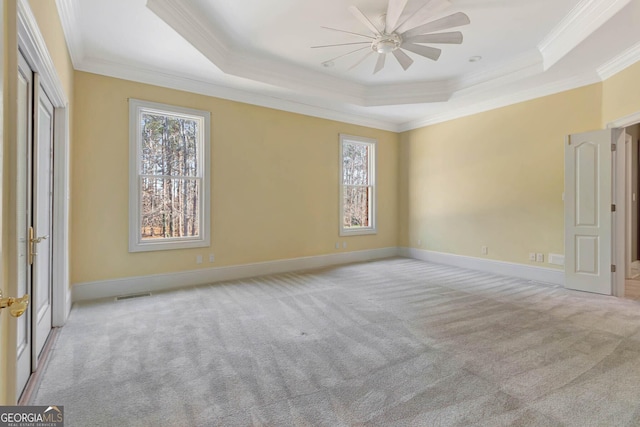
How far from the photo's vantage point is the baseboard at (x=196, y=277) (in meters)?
3.94

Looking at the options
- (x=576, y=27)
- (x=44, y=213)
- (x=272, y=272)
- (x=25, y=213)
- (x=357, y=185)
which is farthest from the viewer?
(x=357, y=185)

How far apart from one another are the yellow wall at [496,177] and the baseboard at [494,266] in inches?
4.2

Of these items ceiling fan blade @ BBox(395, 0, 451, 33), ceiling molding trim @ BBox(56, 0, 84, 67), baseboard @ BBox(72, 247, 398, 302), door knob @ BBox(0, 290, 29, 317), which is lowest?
baseboard @ BBox(72, 247, 398, 302)

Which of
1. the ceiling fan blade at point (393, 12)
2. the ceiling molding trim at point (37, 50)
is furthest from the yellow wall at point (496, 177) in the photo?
the ceiling molding trim at point (37, 50)

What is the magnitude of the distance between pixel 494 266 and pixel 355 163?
10.8 feet

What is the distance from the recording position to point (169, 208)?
14.8 feet

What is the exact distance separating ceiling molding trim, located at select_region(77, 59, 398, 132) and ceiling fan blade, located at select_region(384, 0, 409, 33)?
2513 mm

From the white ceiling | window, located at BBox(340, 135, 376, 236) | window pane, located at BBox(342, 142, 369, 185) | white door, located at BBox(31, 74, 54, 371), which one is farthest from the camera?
window pane, located at BBox(342, 142, 369, 185)

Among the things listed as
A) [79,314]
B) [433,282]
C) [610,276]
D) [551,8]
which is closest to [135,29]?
[79,314]

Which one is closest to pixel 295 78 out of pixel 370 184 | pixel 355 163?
pixel 355 163

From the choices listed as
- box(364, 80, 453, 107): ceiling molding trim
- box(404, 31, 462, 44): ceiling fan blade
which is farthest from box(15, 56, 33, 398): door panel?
box(364, 80, 453, 107): ceiling molding trim

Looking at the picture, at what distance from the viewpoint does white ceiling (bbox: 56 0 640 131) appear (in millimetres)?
3186

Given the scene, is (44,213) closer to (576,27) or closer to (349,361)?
(349,361)

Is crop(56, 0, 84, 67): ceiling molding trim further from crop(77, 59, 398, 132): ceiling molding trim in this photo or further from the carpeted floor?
the carpeted floor
